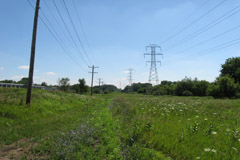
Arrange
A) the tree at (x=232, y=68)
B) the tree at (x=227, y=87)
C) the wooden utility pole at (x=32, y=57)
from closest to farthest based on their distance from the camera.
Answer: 1. the wooden utility pole at (x=32, y=57)
2. the tree at (x=227, y=87)
3. the tree at (x=232, y=68)

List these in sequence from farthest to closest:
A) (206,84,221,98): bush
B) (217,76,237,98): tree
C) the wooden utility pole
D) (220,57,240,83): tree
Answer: (220,57,240,83): tree, (206,84,221,98): bush, (217,76,237,98): tree, the wooden utility pole

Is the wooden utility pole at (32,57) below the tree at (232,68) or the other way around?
below

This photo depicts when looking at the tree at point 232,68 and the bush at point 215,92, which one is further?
the tree at point 232,68

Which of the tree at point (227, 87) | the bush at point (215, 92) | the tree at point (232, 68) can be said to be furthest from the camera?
the tree at point (232, 68)

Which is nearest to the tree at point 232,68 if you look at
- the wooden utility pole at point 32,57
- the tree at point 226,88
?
the tree at point 226,88

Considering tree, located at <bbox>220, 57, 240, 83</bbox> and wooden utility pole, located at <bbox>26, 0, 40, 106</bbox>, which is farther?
Result: tree, located at <bbox>220, 57, 240, 83</bbox>

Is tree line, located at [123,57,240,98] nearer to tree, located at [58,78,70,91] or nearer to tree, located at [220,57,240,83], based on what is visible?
tree, located at [220,57,240,83]

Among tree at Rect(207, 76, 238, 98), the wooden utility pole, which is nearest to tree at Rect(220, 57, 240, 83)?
tree at Rect(207, 76, 238, 98)

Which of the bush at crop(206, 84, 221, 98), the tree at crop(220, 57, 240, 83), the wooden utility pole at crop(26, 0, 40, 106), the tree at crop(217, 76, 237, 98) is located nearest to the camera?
the wooden utility pole at crop(26, 0, 40, 106)

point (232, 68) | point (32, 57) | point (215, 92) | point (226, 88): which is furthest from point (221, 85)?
point (32, 57)

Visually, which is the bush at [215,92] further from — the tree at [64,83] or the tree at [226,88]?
the tree at [64,83]

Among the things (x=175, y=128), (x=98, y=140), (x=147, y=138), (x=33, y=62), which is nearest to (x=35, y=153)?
(x=98, y=140)

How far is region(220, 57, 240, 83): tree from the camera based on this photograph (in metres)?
62.8

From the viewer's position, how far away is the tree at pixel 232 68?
62.8 m
